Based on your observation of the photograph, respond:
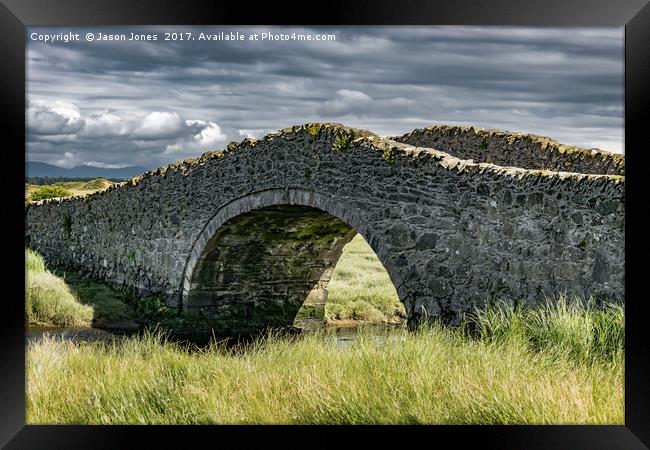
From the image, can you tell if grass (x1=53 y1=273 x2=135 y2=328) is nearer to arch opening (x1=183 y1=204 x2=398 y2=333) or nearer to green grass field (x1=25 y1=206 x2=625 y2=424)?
arch opening (x1=183 y1=204 x2=398 y2=333)

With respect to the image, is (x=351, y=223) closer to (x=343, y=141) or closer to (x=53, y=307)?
(x=343, y=141)

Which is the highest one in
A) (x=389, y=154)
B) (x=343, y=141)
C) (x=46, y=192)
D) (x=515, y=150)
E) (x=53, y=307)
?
(x=46, y=192)

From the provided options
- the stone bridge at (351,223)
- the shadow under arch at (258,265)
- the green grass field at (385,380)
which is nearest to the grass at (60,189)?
the stone bridge at (351,223)

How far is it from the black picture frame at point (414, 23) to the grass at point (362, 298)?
11.8 meters

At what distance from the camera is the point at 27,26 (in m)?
Result: 6.32

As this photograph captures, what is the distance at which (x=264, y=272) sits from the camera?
656 inches

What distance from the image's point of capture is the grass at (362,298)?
729 inches

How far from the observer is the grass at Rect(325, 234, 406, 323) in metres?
18.5

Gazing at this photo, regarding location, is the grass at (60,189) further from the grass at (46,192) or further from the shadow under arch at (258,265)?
the shadow under arch at (258,265)

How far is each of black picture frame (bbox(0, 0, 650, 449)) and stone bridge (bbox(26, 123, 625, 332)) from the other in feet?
5.61

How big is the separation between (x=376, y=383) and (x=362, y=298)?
39.9 ft

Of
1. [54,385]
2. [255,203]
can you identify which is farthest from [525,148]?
[54,385]

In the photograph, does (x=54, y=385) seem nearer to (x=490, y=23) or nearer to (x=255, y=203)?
(x=490, y=23)

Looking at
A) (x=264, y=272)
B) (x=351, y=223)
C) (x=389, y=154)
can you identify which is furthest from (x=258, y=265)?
(x=389, y=154)
